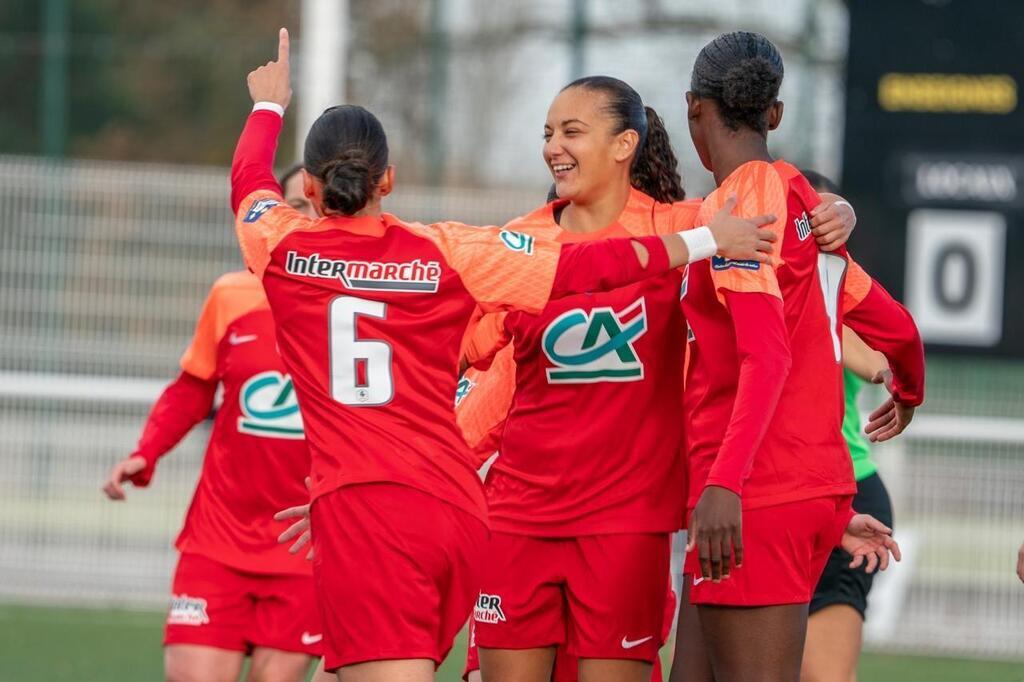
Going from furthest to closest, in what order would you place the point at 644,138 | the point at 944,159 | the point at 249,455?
the point at 944,159 < the point at 249,455 < the point at 644,138

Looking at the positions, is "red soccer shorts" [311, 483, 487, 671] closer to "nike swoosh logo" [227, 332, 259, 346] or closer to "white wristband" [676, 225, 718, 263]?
"white wristband" [676, 225, 718, 263]

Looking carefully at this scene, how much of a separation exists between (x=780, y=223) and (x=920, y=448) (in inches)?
270

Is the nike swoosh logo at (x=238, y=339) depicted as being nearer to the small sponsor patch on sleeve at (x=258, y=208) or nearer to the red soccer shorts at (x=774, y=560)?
the small sponsor patch on sleeve at (x=258, y=208)

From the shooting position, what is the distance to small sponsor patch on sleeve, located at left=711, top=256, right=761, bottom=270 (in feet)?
13.3

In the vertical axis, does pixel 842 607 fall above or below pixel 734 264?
below

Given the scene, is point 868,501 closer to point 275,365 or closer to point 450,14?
point 275,365

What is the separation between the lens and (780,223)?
4184 millimetres

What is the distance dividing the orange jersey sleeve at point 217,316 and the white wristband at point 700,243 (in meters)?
2.38

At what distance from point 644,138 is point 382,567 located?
1.56 meters

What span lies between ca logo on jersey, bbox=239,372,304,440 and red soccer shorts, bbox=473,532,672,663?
4.41 ft

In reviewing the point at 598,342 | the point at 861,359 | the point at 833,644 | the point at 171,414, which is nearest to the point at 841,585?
the point at 833,644

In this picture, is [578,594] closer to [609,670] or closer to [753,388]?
[609,670]

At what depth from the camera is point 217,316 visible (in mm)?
6141

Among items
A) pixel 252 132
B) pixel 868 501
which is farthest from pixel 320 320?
pixel 868 501
